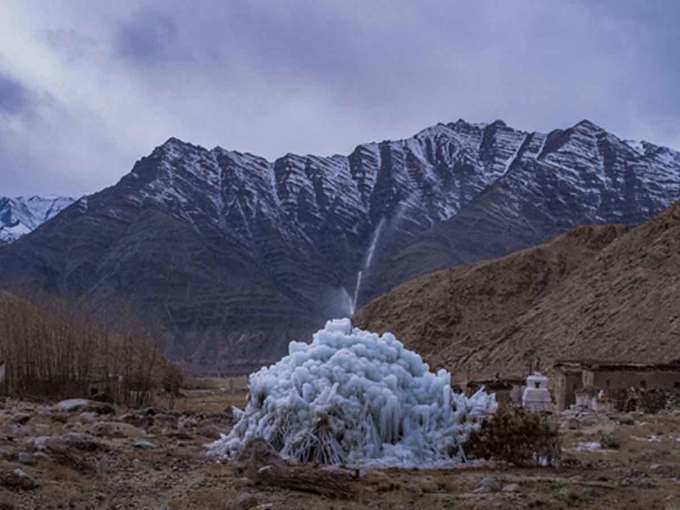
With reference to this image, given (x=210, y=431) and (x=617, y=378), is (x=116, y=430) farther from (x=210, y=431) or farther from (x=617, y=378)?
(x=617, y=378)

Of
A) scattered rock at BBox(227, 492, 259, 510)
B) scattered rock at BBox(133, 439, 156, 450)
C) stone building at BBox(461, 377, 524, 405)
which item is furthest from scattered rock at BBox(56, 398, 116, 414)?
stone building at BBox(461, 377, 524, 405)

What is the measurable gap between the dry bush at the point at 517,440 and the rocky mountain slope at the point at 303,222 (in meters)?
60.0

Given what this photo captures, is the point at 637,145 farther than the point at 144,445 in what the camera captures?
Yes

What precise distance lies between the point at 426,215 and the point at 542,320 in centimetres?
8669

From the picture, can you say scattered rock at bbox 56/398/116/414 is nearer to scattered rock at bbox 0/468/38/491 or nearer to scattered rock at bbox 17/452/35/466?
scattered rock at bbox 17/452/35/466

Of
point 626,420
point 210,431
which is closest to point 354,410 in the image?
point 210,431

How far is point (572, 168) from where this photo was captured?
144250 mm

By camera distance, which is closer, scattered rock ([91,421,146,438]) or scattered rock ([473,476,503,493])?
scattered rock ([473,476,503,493])

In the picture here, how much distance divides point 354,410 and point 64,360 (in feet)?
58.2

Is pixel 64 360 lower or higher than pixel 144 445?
higher

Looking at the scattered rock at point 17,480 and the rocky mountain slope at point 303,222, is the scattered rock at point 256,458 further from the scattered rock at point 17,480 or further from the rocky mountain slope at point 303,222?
the rocky mountain slope at point 303,222

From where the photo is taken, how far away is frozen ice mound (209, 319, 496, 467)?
14.9 metres

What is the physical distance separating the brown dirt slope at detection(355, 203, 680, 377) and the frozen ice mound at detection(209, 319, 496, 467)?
28.0 metres

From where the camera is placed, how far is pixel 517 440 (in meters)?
15.2
